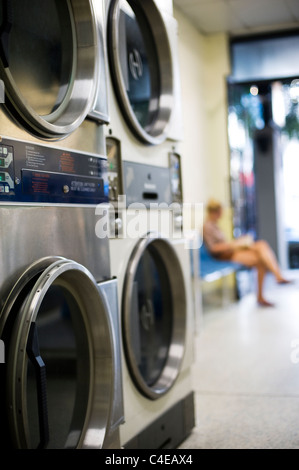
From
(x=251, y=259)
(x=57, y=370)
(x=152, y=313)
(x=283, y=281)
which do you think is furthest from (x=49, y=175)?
(x=283, y=281)

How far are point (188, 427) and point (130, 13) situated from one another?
164 centimetres

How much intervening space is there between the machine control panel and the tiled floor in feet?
3.84

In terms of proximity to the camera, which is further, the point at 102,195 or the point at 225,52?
the point at 225,52

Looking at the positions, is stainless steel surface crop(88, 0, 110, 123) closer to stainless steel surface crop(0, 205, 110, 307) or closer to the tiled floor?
stainless steel surface crop(0, 205, 110, 307)

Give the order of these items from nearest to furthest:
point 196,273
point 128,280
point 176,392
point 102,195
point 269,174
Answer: point 102,195 < point 128,280 < point 176,392 < point 196,273 < point 269,174

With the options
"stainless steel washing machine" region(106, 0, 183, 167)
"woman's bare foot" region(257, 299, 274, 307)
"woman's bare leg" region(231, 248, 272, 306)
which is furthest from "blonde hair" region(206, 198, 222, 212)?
"stainless steel washing machine" region(106, 0, 183, 167)

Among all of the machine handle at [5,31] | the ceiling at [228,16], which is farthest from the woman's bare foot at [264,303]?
the machine handle at [5,31]

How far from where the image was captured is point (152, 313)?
225 cm

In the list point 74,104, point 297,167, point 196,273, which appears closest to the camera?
point 74,104

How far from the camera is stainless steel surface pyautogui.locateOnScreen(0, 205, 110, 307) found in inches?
51.4

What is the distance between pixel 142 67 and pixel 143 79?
5cm

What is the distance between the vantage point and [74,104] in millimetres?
1615

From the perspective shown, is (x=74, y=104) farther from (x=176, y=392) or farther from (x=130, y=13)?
(x=176, y=392)

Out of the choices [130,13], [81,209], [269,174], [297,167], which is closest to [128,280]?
[81,209]
